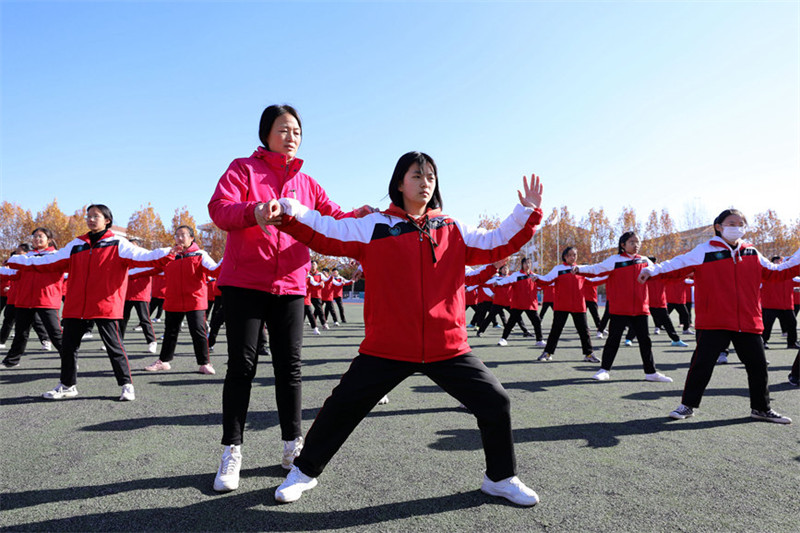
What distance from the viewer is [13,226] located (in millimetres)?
54219

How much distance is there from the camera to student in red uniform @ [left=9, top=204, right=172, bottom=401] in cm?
516

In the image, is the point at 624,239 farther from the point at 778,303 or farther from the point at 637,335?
the point at 778,303

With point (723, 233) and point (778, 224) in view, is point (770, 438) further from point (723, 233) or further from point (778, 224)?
point (778, 224)

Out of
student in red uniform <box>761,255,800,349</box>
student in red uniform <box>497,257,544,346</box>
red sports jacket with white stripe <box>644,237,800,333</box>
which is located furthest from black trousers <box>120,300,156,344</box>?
student in red uniform <box>761,255,800,349</box>

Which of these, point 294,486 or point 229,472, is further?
point 229,472

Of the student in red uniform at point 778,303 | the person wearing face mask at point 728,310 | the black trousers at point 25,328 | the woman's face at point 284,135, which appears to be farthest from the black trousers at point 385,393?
the student in red uniform at point 778,303

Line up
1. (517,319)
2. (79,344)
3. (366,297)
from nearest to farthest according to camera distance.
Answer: (366,297)
(79,344)
(517,319)

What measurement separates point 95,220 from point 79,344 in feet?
4.43

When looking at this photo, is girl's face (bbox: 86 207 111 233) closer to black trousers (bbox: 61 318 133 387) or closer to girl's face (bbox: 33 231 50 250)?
black trousers (bbox: 61 318 133 387)

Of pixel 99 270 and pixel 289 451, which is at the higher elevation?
pixel 99 270

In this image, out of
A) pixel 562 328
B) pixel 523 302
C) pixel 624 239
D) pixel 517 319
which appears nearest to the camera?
pixel 624 239

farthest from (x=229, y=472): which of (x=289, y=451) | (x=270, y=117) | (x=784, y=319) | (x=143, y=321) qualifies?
(x=784, y=319)

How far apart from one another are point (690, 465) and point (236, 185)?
142 inches

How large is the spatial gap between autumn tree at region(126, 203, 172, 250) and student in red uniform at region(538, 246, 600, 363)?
56.9 metres
